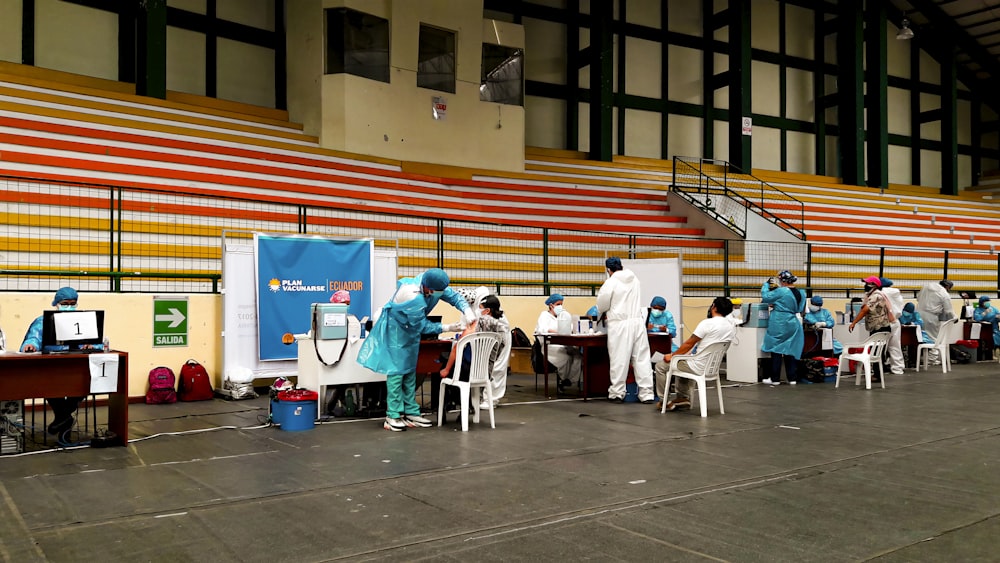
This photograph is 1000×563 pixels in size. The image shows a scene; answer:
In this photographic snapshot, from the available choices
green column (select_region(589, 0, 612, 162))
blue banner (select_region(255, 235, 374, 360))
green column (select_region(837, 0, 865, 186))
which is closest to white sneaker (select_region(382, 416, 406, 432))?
blue banner (select_region(255, 235, 374, 360))

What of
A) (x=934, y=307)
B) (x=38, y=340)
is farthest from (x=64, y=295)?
(x=934, y=307)

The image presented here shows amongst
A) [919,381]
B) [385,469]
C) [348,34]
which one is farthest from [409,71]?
[385,469]

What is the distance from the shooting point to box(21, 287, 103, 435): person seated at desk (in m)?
6.26

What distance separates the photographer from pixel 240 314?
967cm

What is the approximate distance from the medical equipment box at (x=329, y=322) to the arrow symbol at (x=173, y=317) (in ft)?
8.63

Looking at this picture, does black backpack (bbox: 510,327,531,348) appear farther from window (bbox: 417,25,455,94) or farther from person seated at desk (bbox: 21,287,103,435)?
window (bbox: 417,25,455,94)

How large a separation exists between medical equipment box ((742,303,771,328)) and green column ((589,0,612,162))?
10.1 meters

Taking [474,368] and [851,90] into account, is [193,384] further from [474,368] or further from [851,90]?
[851,90]

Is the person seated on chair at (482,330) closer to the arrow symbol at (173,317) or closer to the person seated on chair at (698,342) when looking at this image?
the person seated on chair at (698,342)

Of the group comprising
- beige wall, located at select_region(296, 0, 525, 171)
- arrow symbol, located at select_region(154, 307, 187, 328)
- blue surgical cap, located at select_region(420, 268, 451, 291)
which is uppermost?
beige wall, located at select_region(296, 0, 525, 171)

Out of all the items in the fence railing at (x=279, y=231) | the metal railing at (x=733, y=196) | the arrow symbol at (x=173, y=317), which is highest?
the metal railing at (x=733, y=196)

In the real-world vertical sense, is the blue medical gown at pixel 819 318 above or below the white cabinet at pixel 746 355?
above

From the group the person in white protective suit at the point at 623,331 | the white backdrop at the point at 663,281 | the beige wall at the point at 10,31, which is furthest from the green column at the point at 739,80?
the beige wall at the point at 10,31

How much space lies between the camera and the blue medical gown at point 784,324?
11.1m
